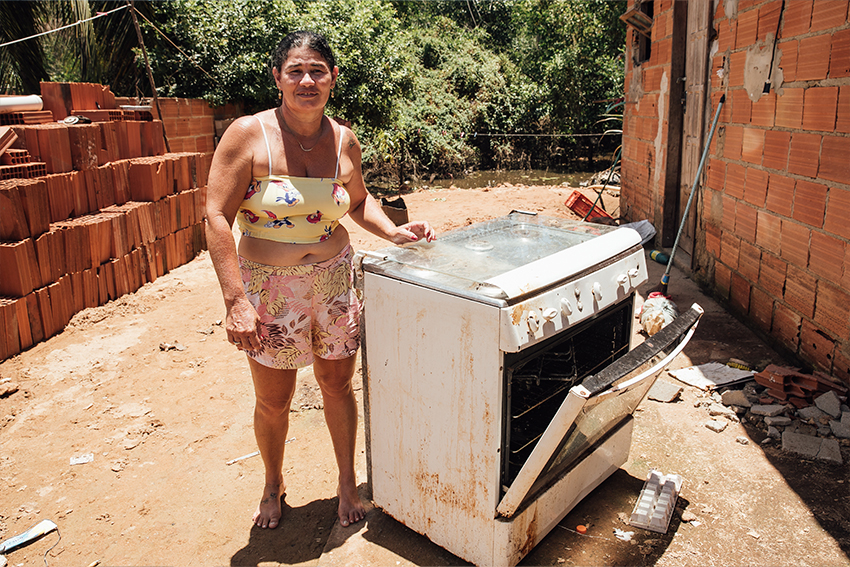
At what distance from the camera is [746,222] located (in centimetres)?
443

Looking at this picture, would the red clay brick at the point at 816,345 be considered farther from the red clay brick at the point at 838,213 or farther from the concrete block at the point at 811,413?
the red clay brick at the point at 838,213

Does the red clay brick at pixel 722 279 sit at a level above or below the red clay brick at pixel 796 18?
below

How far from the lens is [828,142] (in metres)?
3.41

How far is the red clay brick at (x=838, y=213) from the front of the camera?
10.6 ft

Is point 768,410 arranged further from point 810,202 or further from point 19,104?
point 19,104

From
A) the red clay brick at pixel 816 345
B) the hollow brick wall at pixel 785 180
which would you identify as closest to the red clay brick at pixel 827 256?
the hollow brick wall at pixel 785 180

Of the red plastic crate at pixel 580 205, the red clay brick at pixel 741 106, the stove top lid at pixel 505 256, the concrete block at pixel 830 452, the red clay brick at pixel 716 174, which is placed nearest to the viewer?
the stove top lid at pixel 505 256

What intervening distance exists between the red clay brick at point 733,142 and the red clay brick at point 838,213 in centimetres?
129

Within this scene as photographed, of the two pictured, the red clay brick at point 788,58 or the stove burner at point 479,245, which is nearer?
the stove burner at point 479,245

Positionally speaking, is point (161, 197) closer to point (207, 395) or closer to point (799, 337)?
point (207, 395)

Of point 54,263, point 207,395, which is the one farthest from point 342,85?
point 207,395

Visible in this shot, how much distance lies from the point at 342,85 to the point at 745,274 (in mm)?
8668

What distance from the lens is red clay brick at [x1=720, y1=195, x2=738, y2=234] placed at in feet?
15.3

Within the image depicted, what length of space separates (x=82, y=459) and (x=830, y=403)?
4027mm
